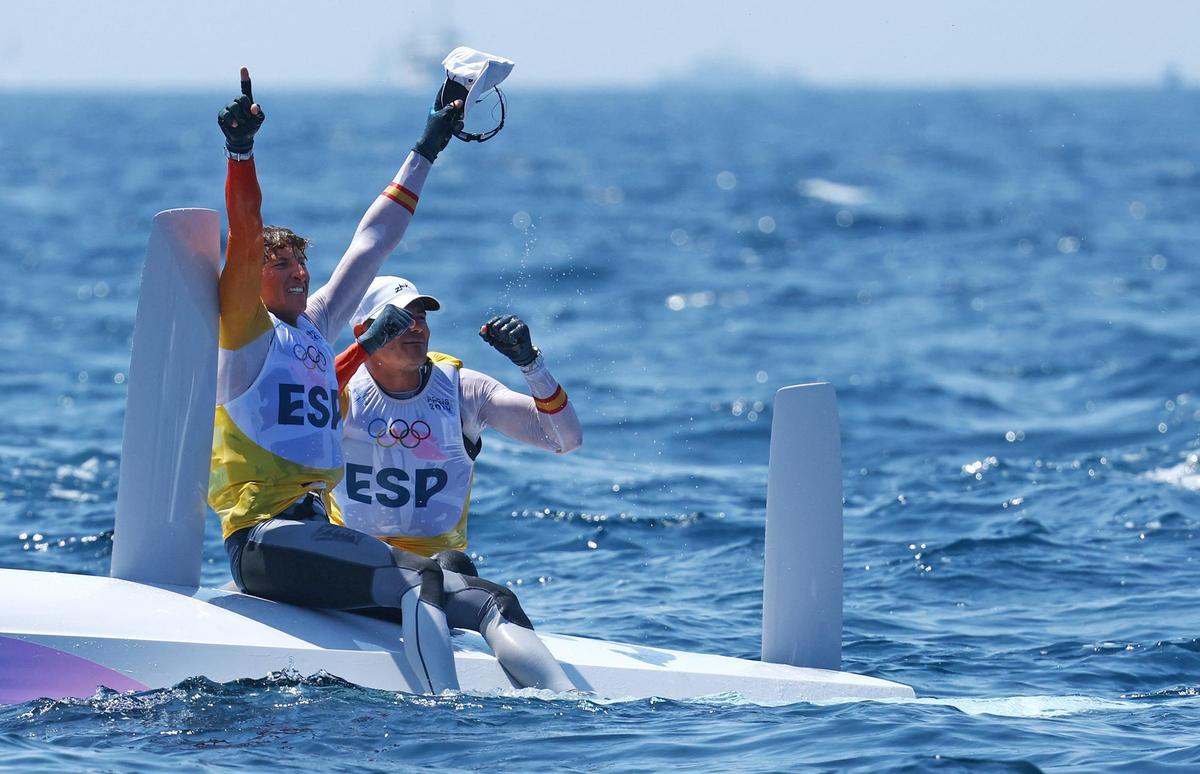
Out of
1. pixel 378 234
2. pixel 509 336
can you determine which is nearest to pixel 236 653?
pixel 509 336

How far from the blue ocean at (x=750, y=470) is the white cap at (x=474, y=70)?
2161 mm

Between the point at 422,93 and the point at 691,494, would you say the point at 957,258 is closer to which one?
the point at 691,494

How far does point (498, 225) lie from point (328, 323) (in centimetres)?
2214

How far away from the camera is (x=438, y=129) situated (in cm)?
562

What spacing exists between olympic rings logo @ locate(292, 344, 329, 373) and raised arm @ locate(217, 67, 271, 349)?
0.42 ft

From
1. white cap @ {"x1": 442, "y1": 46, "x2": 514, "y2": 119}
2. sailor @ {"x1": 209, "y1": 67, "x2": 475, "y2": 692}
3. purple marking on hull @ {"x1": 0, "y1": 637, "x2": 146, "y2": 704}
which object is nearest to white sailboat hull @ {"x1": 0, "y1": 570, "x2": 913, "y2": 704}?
purple marking on hull @ {"x1": 0, "y1": 637, "x2": 146, "y2": 704}

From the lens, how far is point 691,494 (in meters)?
9.52

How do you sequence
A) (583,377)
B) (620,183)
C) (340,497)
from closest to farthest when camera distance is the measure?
(340,497) → (583,377) → (620,183)

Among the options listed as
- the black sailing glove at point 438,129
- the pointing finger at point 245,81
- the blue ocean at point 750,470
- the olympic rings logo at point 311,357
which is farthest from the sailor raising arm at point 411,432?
the pointing finger at point 245,81

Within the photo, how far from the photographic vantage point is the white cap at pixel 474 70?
18.5 ft

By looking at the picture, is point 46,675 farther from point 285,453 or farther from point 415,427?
point 415,427

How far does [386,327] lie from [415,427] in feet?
1.28

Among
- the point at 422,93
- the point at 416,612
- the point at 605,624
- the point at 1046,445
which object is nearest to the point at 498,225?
the point at 1046,445

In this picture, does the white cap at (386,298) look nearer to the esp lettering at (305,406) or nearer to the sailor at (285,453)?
the sailor at (285,453)
